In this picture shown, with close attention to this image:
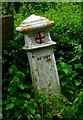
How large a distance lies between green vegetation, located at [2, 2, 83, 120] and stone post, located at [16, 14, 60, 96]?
0.53 ft

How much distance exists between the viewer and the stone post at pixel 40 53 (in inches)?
204

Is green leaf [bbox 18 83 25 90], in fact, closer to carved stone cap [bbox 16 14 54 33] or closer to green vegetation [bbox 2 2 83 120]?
green vegetation [bbox 2 2 83 120]

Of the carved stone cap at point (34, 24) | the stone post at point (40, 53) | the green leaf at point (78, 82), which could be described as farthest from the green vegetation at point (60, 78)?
the carved stone cap at point (34, 24)

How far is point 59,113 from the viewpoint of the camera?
5.08 m

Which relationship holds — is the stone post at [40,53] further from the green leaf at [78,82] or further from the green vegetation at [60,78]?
the green leaf at [78,82]

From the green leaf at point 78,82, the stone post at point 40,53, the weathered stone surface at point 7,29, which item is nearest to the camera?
the stone post at point 40,53

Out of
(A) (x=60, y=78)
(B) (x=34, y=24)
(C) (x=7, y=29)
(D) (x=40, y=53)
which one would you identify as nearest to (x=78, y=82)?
(A) (x=60, y=78)

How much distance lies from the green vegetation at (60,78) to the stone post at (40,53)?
0.16 meters

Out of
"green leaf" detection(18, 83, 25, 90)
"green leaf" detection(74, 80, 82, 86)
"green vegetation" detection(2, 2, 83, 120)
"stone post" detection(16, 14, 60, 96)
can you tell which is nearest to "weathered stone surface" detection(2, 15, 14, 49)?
"green vegetation" detection(2, 2, 83, 120)

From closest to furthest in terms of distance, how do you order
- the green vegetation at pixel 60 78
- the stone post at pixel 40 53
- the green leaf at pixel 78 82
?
the green vegetation at pixel 60 78, the stone post at pixel 40 53, the green leaf at pixel 78 82

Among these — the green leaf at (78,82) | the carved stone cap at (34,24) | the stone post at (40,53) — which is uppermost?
the carved stone cap at (34,24)

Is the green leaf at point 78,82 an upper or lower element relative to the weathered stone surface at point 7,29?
lower

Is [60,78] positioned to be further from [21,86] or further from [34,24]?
[34,24]

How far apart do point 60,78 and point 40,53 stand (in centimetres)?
52
